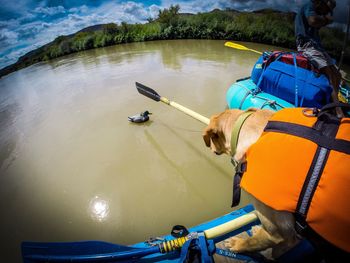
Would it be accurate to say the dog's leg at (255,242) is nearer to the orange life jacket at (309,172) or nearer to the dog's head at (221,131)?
the orange life jacket at (309,172)

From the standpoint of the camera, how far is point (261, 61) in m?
3.75

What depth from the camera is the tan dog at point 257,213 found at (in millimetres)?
1244

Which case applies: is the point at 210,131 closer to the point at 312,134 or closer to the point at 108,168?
the point at 312,134

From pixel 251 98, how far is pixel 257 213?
2.36 metres

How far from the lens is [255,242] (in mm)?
1441

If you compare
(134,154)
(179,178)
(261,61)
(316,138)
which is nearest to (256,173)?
(316,138)

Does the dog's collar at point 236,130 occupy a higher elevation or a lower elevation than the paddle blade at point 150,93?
higher

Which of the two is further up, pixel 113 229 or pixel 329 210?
pixel 329 210

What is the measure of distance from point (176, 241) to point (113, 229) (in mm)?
1167

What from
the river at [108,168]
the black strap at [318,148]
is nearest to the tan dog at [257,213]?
the black strap at [318,148]

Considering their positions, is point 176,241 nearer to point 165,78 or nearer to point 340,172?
point 340,172

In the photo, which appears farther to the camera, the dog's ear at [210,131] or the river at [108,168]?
the river at [108,168]

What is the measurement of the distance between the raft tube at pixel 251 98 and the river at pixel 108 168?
2.61ft

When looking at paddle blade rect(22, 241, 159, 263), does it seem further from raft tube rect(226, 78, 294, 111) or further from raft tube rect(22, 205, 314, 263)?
raft tube rect(226, 78, 294, 111)
